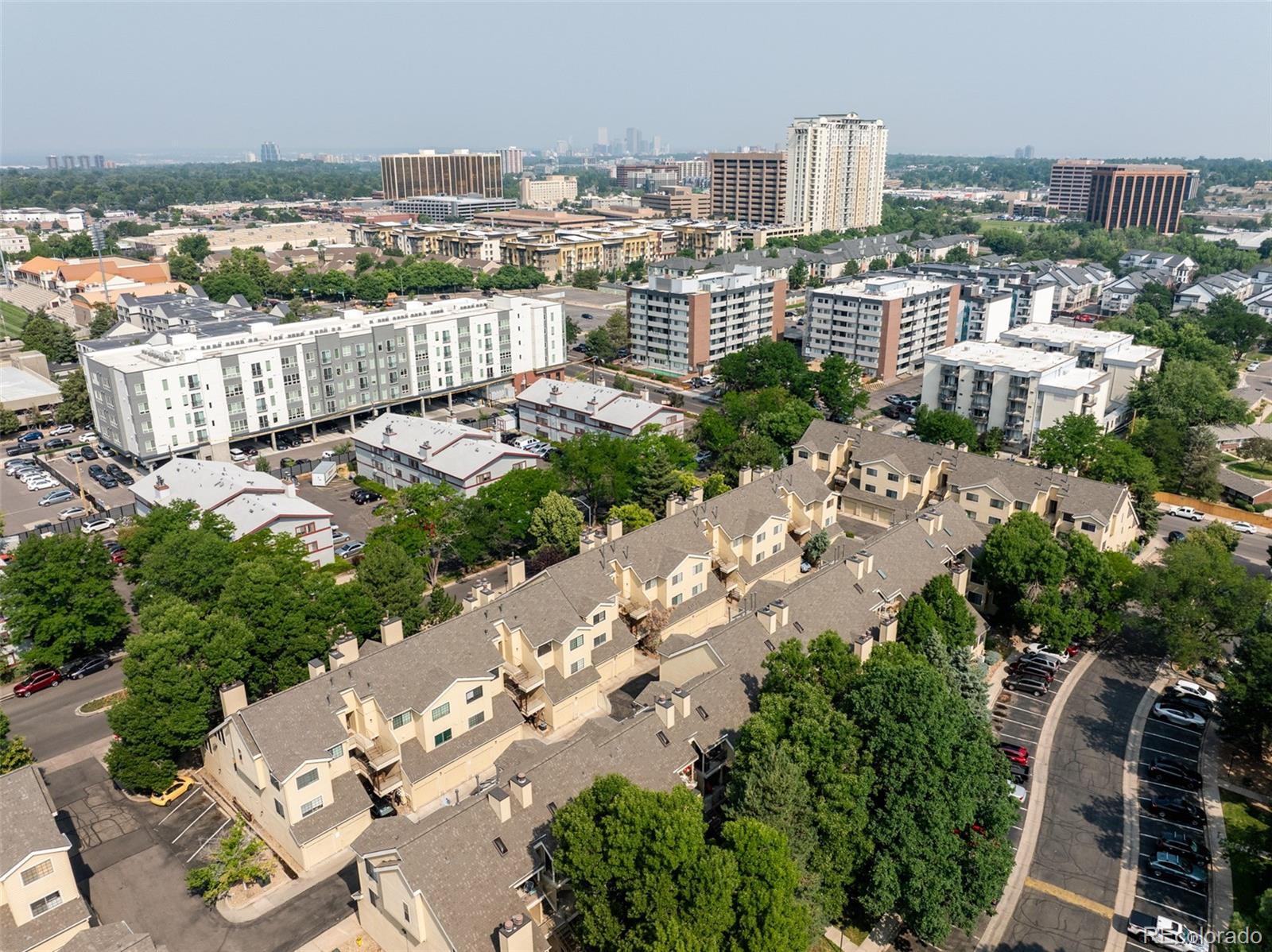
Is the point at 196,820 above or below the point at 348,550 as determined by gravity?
below

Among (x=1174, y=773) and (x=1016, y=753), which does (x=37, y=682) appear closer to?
(x=1016, y=753)

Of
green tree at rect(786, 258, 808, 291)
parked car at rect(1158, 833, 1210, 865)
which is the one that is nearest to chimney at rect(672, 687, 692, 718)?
parked car at rect(1158, 833, 1210, 865)

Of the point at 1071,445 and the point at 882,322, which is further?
the point at 882,322

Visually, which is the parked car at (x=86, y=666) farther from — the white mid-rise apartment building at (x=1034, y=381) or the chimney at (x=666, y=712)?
the white mid-rise apartment building at (x=1034, y=381)

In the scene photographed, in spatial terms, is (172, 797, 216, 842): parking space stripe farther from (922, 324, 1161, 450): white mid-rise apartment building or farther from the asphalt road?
(922, 324, 1161, 450): white mid-rise apartment building

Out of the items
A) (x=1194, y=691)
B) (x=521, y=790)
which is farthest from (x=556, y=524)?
(x=1194, y=691)

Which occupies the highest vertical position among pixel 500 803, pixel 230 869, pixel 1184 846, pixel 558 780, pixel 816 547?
pixel 500 803

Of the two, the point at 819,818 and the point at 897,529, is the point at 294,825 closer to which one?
the point at 819,818

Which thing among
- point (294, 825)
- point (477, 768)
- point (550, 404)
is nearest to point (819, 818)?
point (477, 768)
